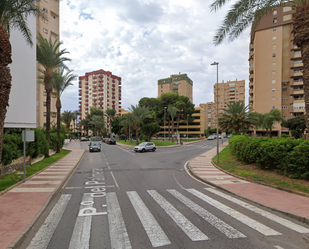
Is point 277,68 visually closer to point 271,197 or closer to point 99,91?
point 271,197

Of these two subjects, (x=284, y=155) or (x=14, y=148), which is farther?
(x=14, y=148)

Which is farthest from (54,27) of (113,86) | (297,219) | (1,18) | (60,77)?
(113,86)

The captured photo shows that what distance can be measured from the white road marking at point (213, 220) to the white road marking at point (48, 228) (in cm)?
395

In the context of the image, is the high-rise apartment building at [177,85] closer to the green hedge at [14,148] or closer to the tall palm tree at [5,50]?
the green hedge at [14,148]

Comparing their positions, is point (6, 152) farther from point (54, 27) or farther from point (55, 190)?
point (54, 27)

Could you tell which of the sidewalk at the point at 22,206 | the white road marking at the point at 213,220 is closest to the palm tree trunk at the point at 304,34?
the white road marking at the point at 213,220

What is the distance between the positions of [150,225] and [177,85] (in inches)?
4585

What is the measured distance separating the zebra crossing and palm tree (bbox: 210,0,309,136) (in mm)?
5328

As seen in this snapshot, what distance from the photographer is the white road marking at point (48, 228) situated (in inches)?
166

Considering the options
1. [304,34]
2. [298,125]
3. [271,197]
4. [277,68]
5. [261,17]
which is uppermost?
[277,68]

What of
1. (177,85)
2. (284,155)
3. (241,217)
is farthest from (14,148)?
(177,85)

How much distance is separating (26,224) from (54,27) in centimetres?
4854

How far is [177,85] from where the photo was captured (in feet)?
386

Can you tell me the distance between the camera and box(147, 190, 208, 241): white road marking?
446 cm
